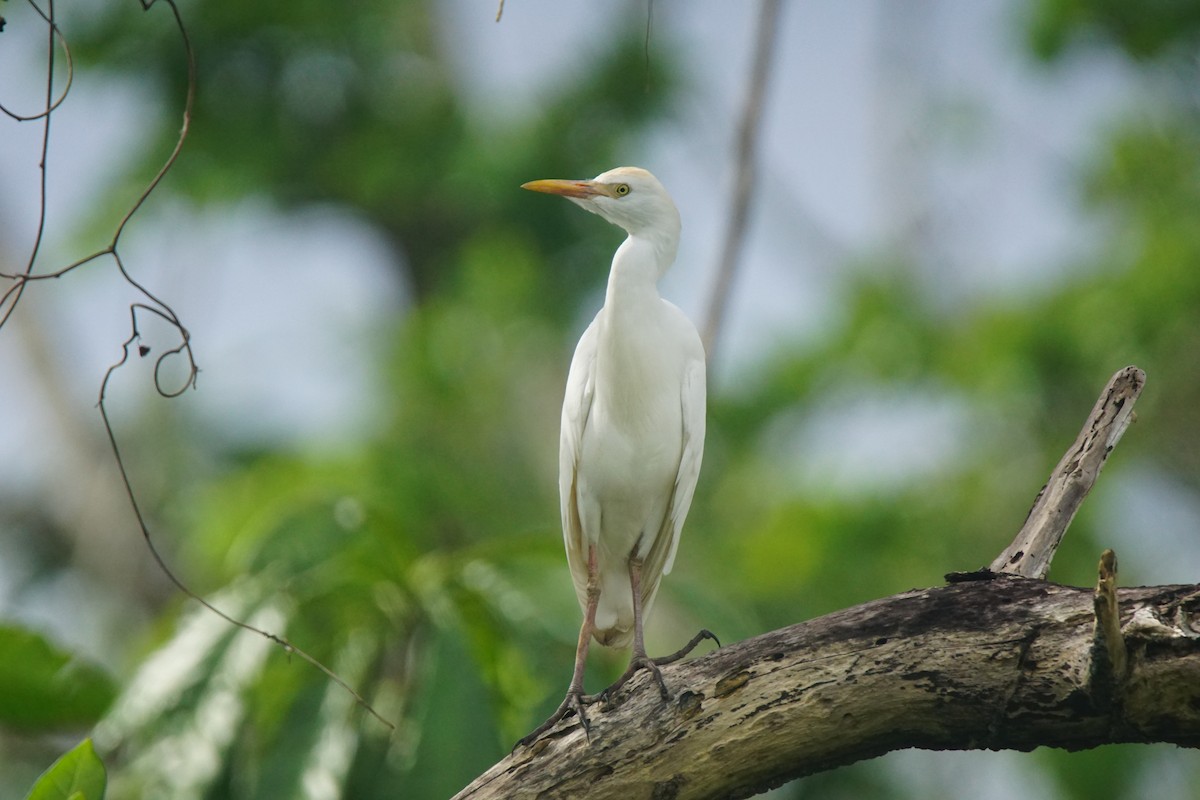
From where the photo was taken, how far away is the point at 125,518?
866 centimetres

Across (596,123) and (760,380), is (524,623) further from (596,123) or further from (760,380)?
(596,123)

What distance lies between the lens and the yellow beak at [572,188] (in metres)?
2.98

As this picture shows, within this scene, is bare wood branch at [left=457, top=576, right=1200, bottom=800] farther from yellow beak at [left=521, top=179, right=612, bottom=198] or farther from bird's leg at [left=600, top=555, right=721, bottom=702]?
yellow beak at [left=521, top=179, right=612, bottom=198]

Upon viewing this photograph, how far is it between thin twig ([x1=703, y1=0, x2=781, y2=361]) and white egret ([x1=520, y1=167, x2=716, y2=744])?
1.30 meters

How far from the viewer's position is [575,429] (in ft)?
10.4

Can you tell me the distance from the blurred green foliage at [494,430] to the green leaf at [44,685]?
137 millimetres

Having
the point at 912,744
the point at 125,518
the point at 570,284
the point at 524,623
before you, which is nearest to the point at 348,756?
the point at 524,623

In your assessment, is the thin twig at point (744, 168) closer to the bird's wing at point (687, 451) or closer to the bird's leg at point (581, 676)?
the bird's wing at point (687, 451)

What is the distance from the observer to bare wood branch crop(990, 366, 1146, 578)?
7.36 ft

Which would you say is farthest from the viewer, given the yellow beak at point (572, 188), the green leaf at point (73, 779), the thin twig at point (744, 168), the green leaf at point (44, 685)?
the thin twig at point (744, 168)

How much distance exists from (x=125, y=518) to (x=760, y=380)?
4666 millimetres

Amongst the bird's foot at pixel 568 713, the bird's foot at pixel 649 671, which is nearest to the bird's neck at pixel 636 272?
the bird's foot at pixel 649 671

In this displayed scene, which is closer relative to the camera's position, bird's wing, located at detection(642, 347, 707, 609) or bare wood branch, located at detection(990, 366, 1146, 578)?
bare wood branch, located at detection(990, 366, 1146, 578)

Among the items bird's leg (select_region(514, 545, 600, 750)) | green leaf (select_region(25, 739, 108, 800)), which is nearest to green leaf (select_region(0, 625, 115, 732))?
green leaf (select_region(25, 739, 108, 800))
